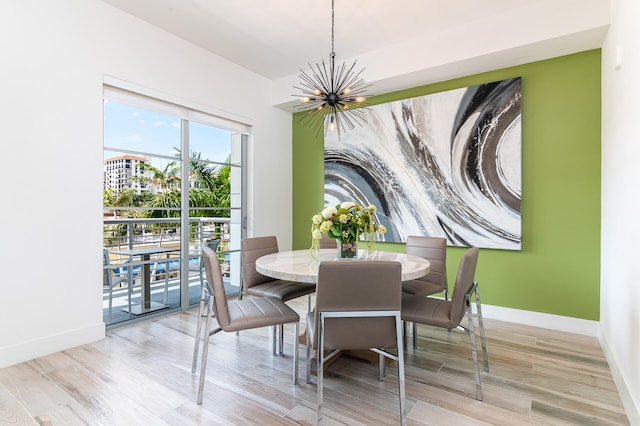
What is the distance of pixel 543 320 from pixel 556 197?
123cm

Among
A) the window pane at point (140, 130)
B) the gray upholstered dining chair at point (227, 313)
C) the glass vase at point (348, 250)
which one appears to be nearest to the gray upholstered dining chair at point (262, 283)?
the gray upholstered dining chair at point (227, 313)

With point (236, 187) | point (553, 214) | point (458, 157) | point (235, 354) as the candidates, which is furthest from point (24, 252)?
point (553, 214)

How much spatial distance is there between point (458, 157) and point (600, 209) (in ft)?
4.45

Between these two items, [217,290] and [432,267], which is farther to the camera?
[432,267]

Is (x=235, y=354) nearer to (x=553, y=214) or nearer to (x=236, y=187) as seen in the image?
(x=236, y=187)

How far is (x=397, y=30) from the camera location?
3475mm

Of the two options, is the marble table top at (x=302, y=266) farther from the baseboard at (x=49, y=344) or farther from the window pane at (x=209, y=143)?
the window pane at (x=209, y=143)

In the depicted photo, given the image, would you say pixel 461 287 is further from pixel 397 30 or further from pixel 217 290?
pixel 397 30

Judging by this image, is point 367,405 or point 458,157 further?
point 458,157

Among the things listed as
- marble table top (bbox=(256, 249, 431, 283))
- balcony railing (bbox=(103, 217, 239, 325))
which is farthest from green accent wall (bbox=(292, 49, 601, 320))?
balcony railing (bbox=(103, 217, 239, 325))

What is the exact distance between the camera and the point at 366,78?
3.96m

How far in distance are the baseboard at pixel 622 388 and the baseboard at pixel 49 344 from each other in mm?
3804

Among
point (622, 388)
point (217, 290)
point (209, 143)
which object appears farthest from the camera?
point (209, 143)

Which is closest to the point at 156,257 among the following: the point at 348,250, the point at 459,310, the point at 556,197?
the point at 348,250
